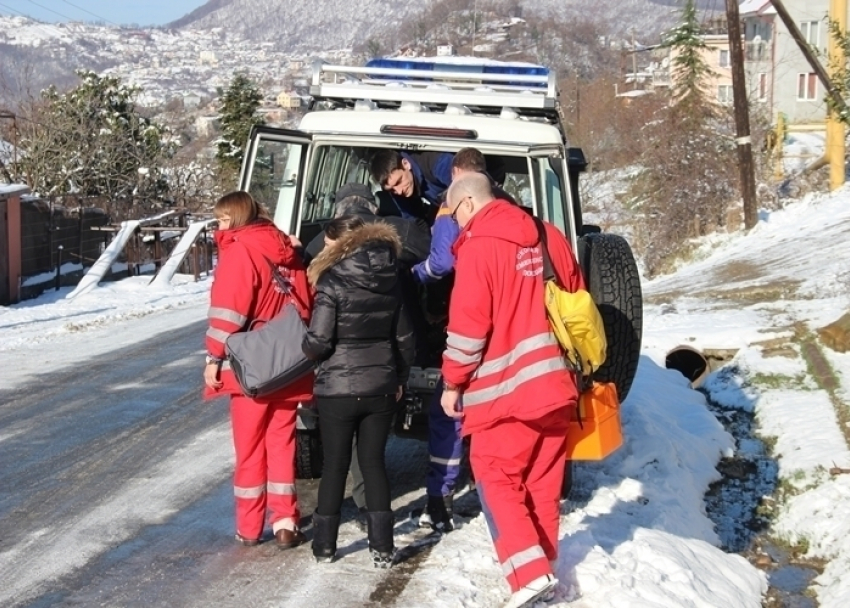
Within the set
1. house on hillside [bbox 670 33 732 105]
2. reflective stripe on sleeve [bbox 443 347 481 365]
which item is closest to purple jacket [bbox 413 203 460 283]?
reflective stripe on sleeve [bbox 443 347 481 365]

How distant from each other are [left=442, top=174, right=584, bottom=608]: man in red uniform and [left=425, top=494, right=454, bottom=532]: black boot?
1188 millimetres

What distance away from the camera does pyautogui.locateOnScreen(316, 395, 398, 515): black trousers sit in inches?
216

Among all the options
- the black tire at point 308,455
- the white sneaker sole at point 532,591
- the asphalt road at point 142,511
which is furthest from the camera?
the black tire at point 308,455

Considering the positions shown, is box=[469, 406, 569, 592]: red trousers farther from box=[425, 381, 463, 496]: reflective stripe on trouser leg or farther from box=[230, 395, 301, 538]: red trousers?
box=[230, 395, 301, 538]: red trousers

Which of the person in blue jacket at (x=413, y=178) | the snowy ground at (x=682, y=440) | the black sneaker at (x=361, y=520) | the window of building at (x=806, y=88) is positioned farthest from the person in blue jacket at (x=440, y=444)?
the window of building at (x=806, y=88)

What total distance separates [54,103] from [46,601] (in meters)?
40.2

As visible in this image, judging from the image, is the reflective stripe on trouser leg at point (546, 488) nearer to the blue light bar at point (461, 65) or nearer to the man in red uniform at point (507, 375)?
the man in red uniform at point (507, 375)

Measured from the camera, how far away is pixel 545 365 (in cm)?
489

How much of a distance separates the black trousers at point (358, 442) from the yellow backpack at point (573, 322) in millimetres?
1023

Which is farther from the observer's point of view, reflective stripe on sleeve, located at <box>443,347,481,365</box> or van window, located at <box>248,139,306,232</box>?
van window, located at <box>248,139,306,232</box>

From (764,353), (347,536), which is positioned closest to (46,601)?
(347,536)

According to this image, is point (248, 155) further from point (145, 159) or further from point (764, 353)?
point (145, 159)

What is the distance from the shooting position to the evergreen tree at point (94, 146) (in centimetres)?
3709

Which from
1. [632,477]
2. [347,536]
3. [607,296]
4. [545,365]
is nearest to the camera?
[545,365]
